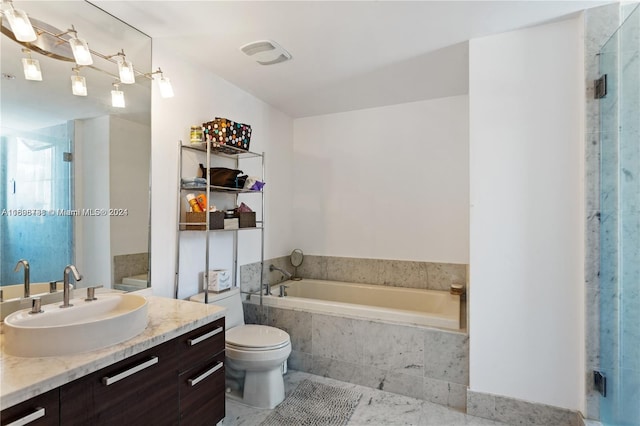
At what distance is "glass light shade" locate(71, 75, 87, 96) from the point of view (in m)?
1.58

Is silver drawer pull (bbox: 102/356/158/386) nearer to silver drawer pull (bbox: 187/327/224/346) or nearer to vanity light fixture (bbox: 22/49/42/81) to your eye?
silver drawer pull (bbox: 187/327/224/346)

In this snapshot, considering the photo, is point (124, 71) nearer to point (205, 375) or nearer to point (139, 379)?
point (139, 379)

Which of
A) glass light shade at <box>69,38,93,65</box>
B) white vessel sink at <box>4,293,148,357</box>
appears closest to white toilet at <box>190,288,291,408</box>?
white vessel sink at <box>4,293,148,357</box>

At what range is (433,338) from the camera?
7.16 feet

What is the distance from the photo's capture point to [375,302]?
10.3ft

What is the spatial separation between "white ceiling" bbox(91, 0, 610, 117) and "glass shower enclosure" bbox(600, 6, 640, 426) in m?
0.38

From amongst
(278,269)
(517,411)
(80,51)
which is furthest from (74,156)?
(517,411)

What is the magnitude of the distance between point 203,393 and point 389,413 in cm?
125

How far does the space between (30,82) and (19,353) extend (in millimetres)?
1156

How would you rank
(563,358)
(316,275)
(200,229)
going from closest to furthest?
(563,358) → (200,229) → (316,275)

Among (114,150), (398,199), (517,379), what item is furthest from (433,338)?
(114,150)

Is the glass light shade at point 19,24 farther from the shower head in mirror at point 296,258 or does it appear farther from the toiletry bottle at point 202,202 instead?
the shower head in mirror at point 296,258

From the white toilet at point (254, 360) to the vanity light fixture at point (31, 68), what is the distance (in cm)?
152

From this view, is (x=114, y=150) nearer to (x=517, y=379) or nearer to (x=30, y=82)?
(x=30, y=82)
